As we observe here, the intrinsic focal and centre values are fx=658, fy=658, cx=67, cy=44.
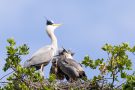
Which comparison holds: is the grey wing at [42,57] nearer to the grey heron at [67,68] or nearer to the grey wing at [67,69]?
the grey heron at [67,68]

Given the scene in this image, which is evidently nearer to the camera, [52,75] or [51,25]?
[52,75]

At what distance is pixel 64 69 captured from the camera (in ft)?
52.6

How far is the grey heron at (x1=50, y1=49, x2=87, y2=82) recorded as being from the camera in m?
15.7

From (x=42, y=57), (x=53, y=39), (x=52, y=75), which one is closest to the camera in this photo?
(x=52, y=75)

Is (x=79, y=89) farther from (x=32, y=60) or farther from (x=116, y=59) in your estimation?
(x=32, y=60)

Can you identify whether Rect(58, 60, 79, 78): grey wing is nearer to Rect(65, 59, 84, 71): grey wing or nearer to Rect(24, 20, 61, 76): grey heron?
Rect(65, 59, 84, 71): grey wing

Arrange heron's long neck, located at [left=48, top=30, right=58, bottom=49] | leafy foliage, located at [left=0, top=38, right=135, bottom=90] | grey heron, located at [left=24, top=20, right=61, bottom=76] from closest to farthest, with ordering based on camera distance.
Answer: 1. leafy foliage, located at [left=0, top=38, right=135, bottom=90]
2. grey heron, located at [left=24, top=20, right=61, bottom=76]
3. heron's long neck, located at [left=48, top=30, right=58, bottom=49]

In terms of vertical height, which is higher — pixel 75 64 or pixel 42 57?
pixel 42 57

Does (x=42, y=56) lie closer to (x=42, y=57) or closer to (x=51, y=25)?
(x=42, y=57)

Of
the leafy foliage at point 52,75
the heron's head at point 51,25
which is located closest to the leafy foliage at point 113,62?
the leafy foliage at point 52,75

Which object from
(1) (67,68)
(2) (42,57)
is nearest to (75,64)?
(1) (67,68)

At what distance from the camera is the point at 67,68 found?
15.9 m

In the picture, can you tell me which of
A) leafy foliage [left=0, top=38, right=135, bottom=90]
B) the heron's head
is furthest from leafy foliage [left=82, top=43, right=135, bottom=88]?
the heron's head

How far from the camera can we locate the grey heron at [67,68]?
15.7 metres
